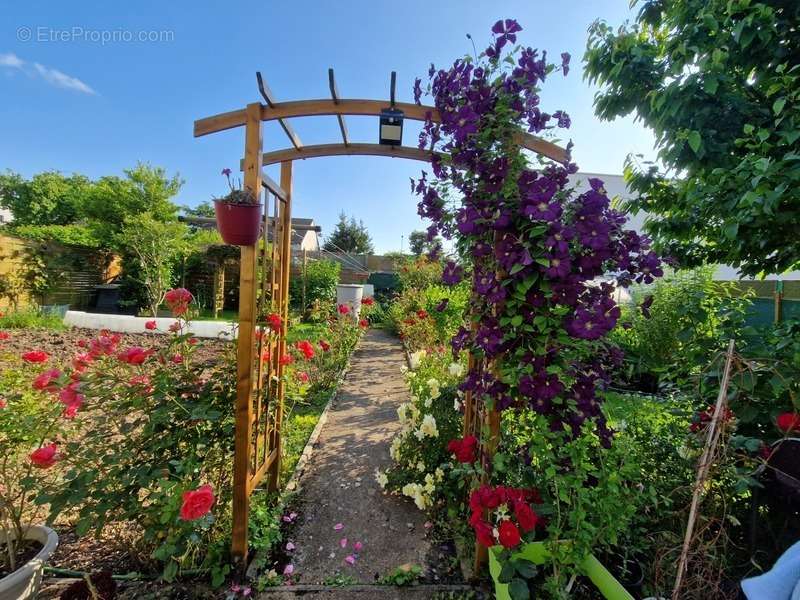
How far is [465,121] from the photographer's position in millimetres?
1286

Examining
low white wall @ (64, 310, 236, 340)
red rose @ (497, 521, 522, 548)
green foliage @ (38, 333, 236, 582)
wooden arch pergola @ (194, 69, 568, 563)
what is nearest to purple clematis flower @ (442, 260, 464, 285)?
wooden arch pergola @ (194, 69, 568, 563)

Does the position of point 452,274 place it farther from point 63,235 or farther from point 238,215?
point 63,235

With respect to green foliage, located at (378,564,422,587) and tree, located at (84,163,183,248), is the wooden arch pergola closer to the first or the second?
green foliage, located at (378,564,422,587)

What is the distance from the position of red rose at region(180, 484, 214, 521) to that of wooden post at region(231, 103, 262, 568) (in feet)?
0.85

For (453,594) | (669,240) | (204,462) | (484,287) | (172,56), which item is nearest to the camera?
(484,287)

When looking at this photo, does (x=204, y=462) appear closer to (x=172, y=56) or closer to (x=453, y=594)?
(x=453, y=594)

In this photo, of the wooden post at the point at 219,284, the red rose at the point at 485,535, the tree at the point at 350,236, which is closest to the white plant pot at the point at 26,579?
the red rose at the point at 485,535

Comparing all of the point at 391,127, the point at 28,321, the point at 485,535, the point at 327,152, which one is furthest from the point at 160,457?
the point at 28,321

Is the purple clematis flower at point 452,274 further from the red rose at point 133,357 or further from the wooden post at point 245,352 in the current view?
the red rose at point 133,357

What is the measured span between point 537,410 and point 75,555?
2.33 metres

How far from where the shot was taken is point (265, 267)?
1.80 m

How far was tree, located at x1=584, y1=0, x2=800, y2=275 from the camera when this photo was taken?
1365 mm

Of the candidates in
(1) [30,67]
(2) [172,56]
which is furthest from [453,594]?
(1) [30,67]

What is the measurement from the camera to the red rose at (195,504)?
126cm
